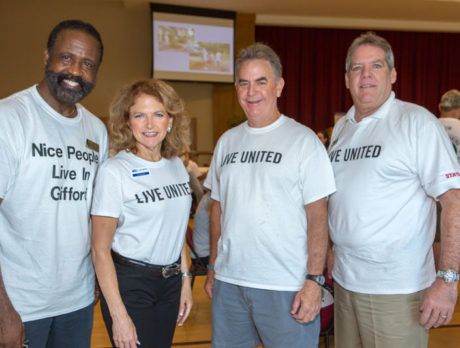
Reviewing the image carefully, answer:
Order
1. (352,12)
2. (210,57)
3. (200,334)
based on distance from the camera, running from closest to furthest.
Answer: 1. (200,334)
2. (210,57)
3. (352,12)

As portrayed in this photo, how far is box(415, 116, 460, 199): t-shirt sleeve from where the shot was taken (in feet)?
5.37

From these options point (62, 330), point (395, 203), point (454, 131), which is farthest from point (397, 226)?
point (454, 131)

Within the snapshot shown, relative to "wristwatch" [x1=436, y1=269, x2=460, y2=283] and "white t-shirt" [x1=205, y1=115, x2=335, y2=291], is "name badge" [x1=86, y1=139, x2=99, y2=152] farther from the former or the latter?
"wristwatch" [x1=436, y1=269, x2=460, y2=283]

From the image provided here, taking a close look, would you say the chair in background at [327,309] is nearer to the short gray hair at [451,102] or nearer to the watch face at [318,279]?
the watch face at [318,279]

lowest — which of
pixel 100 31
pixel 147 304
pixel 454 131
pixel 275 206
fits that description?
pixel 147 304

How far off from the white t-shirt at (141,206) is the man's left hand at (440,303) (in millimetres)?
1071

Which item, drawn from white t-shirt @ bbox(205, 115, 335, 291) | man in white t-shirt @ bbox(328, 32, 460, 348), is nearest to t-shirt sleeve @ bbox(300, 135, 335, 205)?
white t-shirt @ bbox(205, 115, 335, 291)

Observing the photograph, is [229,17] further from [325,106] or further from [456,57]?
[456,57]

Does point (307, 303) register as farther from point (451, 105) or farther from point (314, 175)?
point (451, 105)

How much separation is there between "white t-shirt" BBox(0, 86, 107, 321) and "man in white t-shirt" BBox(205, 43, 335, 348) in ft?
2.06

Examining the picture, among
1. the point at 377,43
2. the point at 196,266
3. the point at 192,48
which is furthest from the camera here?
the point at 192,48

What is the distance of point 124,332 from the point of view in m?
1.57

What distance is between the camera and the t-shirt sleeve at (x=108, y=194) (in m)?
1.58

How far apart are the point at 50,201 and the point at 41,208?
0.04 m
